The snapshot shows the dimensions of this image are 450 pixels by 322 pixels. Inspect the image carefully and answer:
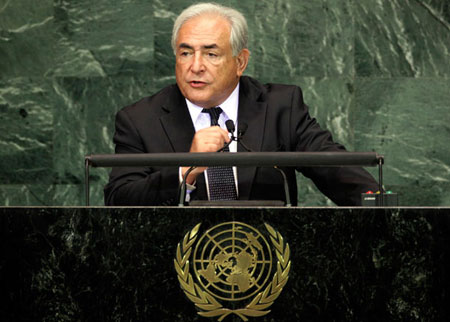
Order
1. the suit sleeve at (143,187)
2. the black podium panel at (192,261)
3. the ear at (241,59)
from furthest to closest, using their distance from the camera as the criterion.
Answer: the ear at (241,59)
the suit sleeve at (143,187)
the black podium panel at (192,261)

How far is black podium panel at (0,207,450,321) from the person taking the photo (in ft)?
5.45

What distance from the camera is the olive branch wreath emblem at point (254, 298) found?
1670 mm

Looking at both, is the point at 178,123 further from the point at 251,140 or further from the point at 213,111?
the point at 251,140

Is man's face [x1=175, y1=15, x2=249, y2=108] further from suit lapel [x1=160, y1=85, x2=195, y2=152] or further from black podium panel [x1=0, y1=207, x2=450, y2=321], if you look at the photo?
black podium panel [x1=0, y1=207, x2=450, y2=321]

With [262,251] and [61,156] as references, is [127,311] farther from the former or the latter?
[61,156]

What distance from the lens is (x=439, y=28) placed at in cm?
418

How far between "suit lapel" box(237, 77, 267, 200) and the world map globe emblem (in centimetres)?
106

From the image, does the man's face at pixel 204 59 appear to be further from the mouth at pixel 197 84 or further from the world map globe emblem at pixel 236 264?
the world map globe emblem at pixel 236 264

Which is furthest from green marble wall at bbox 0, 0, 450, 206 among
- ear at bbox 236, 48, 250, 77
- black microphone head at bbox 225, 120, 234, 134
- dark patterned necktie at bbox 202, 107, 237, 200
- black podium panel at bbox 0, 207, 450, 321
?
black podium panel at bbox 0, 207, 450, 321

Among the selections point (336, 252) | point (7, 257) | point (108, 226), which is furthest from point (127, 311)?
point (336, 252)

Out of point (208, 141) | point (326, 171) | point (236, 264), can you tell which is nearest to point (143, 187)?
point (208, 141)

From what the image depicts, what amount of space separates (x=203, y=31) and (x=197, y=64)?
136 millimetres

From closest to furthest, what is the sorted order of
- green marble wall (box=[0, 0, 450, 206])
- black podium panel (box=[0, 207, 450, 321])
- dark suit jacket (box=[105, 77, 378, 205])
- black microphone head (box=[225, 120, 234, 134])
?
black podium panel (box=[0, 207, 450, 321]) → black microphone head (box=[225, 120, 234, 134]) → dark suit jacket (box=[105, 77, 378, 205]) → green marble wall (box=[0, 0, 450, 206])

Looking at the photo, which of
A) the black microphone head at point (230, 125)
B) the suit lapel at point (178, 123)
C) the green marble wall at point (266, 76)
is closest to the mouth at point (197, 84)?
the suit lapel at point (178, 123)
